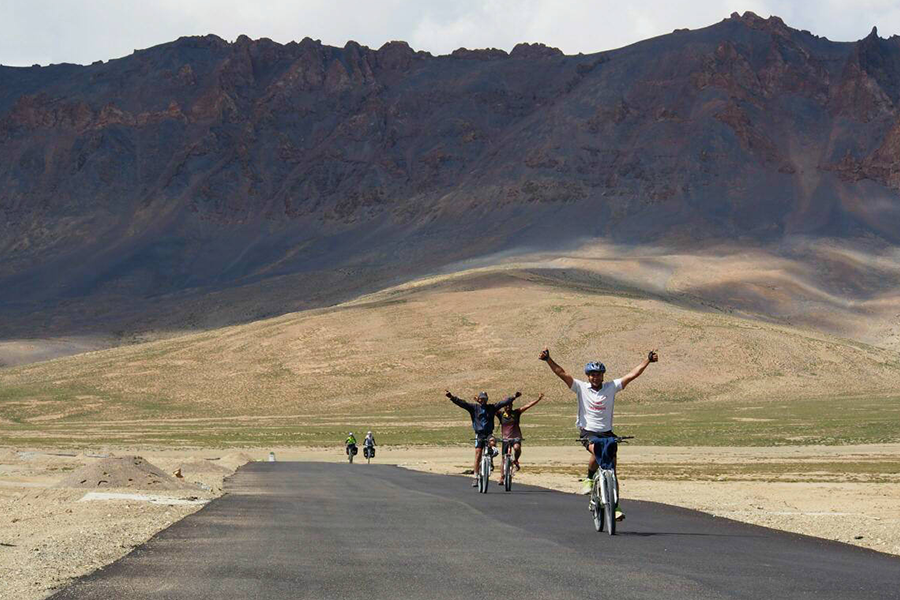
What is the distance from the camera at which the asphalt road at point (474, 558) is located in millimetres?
13023

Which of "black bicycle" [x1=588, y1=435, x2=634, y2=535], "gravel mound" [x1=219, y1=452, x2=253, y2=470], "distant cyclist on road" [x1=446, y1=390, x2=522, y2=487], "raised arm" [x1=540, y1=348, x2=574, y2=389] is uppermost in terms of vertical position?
"raised arm" [x1=540, y1=348, x2=574, y2=389]

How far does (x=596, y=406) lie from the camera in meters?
18.8

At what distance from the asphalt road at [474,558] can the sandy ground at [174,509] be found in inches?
26.8

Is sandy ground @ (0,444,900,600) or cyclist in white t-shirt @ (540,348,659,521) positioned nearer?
sandy ground @ (0,444,900,600)

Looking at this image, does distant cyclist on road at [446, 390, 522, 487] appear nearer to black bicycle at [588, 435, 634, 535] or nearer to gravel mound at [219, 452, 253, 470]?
black bicycle at [588, 435, 634, 535]

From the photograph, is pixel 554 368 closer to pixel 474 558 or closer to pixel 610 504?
pixel 610 504

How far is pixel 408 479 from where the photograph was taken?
1469 inches

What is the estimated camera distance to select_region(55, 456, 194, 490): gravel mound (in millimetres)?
31016

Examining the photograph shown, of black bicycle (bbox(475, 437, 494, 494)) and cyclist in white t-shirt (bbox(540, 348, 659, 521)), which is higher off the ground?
cyclist in white t-shirt (bbox(540, 348, 659, 521))

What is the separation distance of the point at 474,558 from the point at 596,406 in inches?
155

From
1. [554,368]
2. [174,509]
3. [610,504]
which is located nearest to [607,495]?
[610,504]

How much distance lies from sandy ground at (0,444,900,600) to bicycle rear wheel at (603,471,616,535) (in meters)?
3.63

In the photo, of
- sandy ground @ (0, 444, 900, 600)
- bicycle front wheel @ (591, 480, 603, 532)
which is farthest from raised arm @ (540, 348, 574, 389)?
sandy ground @ (0, 444, 900, 600)

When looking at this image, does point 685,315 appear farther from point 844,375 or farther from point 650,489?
point 650,489
